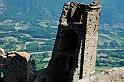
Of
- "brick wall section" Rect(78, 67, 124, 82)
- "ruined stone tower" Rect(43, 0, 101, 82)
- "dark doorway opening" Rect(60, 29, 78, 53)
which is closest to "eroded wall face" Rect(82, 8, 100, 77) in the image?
"ruined stone tower" Rect(43, 0, 101, 82)

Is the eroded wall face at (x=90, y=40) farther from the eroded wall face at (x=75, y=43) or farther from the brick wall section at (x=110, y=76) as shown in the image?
the brick wall section at (x=110, y=76)

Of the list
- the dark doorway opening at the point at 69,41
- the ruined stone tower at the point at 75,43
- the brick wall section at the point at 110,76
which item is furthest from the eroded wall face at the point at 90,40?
the brick wall section at the point at 110,76

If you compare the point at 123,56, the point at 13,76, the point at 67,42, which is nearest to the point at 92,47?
the point at 67,42

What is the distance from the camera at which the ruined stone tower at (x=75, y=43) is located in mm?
21625

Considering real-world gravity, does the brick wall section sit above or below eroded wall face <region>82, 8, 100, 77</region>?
above

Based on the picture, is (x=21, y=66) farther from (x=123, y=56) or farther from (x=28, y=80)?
(x=123, y=56)

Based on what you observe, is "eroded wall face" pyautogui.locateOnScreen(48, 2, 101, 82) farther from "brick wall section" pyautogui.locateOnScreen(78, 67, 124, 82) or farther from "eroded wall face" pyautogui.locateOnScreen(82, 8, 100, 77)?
"brick wall section" pyautogui.locateOnScreen(78, 67, 124, 82)

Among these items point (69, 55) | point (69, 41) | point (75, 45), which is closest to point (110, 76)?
point (69, 55)

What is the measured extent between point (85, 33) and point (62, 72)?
467 cm

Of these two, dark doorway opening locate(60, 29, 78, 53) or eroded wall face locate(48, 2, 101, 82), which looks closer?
eroded wall face locate(48, 2, 101, 82)

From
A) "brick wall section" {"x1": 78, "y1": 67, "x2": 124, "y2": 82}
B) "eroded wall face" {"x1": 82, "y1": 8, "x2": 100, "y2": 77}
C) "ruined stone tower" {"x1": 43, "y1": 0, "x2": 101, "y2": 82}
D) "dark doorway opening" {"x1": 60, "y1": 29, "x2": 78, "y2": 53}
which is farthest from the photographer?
"dark doorway opening" {"x1": 60, "y1": 29, "x2": 78, "y2": 53}

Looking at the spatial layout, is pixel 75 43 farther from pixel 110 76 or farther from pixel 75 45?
pixel 110 76

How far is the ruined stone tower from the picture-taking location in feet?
70.9

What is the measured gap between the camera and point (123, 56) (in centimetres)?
16250
